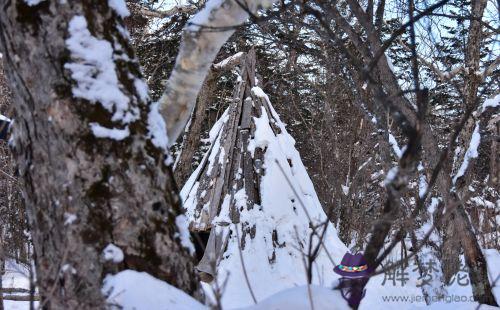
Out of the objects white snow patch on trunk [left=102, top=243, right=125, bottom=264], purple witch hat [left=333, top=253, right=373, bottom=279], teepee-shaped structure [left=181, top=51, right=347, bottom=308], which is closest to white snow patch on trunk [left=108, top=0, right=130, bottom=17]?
white snow patch on trunk [left=102, top=243, right=125, bottom=264]

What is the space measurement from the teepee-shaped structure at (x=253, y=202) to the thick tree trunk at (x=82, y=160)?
400cm

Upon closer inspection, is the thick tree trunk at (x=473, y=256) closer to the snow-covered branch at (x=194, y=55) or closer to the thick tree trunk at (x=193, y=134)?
the snow-covered branch at (x=194, y=55)

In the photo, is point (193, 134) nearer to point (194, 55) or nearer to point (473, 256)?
point (473, 256)

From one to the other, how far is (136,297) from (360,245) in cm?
756

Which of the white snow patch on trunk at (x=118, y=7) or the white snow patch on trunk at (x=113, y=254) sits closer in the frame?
the white snow patch on trunk at (x=113, y=254)

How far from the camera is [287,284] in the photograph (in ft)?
18.1

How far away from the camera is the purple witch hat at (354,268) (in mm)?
1598

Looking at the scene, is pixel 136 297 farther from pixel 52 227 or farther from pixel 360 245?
pixel 360 245

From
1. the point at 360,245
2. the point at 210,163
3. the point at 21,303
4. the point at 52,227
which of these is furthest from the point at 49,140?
the point at 360,245

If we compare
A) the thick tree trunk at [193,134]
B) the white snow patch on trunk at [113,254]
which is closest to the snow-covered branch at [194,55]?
the white snow patch on trunk at [113,254]

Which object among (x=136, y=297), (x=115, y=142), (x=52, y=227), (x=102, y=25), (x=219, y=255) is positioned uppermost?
(x=102, y=25)

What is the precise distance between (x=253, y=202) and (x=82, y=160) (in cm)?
483

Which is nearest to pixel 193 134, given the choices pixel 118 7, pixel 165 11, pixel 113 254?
pixel 165 11

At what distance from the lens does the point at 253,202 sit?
243 inches
